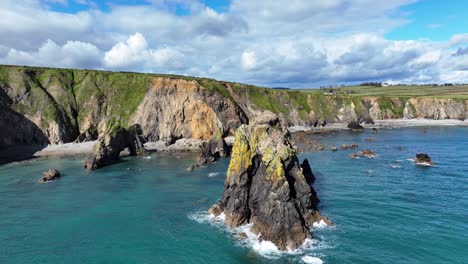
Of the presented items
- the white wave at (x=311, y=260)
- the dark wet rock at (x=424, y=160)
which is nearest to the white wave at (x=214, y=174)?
the white wave at (x=311, y=260)

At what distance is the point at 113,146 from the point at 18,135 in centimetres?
4265

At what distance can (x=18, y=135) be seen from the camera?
11281cm

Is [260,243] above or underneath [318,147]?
underneath

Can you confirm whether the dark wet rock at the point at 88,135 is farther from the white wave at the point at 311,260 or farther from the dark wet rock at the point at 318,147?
the white wave at the point at 311,260

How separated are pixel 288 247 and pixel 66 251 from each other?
2584cm

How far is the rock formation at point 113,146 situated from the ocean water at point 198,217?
14.6 ft

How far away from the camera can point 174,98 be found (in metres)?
131

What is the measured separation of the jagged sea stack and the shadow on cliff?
8399 centimetres

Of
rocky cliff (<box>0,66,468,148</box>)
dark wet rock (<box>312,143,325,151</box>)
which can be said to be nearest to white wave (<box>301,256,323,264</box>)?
dark wet rock (<box>312,143,325,151</box>)

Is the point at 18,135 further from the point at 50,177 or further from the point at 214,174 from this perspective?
the point at 214,174

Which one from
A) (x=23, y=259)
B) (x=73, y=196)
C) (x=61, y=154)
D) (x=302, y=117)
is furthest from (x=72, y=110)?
(x=302, y=117)

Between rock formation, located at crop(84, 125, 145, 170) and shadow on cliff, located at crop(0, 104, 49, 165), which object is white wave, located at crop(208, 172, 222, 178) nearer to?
rock formation, located at crop(84, 125, 145, 170)

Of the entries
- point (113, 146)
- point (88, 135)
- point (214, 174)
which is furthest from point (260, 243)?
point (88, 135)

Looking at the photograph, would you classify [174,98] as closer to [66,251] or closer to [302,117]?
[302,117]
